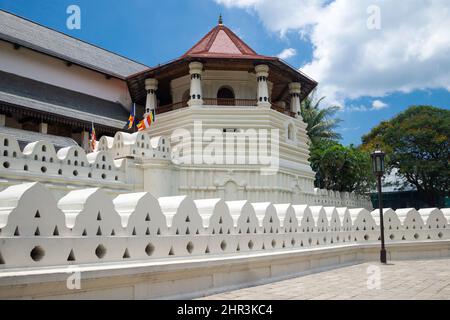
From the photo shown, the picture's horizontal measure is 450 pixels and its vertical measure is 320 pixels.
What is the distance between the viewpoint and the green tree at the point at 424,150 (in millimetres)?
37188

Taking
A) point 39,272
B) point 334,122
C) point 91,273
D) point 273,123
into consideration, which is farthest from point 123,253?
point 334,122

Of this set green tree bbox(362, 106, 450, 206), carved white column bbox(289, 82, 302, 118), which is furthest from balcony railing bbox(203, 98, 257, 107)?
green tree bbox(362, 106, 450, 206)

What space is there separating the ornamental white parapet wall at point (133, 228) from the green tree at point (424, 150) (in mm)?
30216

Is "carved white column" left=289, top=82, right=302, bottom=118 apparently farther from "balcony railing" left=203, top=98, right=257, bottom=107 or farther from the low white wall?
the low white wall

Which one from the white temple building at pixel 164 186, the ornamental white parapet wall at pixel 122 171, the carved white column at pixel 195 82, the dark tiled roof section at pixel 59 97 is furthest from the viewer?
the carved white column at pixel 195 82

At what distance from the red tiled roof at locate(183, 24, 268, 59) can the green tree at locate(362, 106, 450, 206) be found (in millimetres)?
19065

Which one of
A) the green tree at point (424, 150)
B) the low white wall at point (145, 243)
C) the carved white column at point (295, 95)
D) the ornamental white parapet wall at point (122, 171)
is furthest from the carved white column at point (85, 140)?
the green tree at point (424, 150)

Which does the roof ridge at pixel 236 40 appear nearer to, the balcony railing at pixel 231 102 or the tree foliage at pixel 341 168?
the balcony railing at pixel 231 102

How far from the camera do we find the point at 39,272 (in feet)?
14.4

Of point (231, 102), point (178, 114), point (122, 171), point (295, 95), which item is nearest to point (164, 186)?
point (122, 171)

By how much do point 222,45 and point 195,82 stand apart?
341cm

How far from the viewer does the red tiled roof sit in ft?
71.3

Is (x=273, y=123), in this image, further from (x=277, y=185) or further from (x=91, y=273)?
(x=91, y=273)
